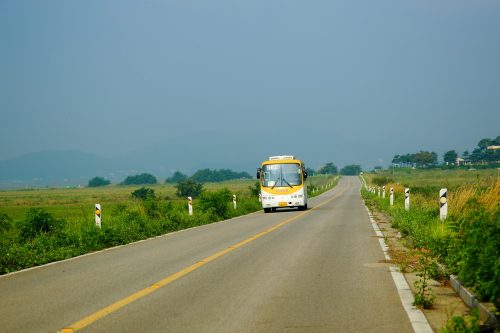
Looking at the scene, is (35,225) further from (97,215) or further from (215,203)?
(215,203)

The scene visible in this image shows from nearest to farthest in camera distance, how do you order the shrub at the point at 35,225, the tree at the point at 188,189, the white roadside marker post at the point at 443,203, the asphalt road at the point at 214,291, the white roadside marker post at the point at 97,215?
the asphalt road at the point at 214,291
the white roadside marker post at the point at 443,203
the shrub at the point at 35,225
the white roadside marker post at the point at 97,215
the tree at the point at 188,189

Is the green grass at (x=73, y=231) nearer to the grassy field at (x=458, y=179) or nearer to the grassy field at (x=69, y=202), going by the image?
the grassy field at (x=69, y=202)

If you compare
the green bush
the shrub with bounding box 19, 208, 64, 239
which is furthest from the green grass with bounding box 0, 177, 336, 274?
the green bush

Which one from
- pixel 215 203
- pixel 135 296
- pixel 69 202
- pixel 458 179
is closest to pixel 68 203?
pixel 69 202

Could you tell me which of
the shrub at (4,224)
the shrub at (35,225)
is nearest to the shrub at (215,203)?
the shrub at (35,225)

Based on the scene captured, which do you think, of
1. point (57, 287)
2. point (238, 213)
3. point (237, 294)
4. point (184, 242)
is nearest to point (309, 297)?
point (237, 294)

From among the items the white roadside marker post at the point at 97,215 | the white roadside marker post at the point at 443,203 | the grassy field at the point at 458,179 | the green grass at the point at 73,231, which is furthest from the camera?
the white roadside marker post at the point at 97,215

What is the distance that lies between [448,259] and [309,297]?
305cm

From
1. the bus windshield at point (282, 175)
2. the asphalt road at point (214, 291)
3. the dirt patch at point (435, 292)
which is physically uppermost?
the bus windshield at point (282, 175)

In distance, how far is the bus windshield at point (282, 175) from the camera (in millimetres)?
34375

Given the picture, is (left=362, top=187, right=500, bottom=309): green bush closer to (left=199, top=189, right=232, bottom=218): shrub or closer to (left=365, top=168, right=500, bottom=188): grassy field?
(left=365, top=168, right=500, bottom=188): grassy field

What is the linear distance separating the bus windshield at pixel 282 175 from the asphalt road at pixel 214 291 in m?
18.2

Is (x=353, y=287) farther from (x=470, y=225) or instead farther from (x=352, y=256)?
(x=352, y=256)

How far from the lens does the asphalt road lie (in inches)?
289
